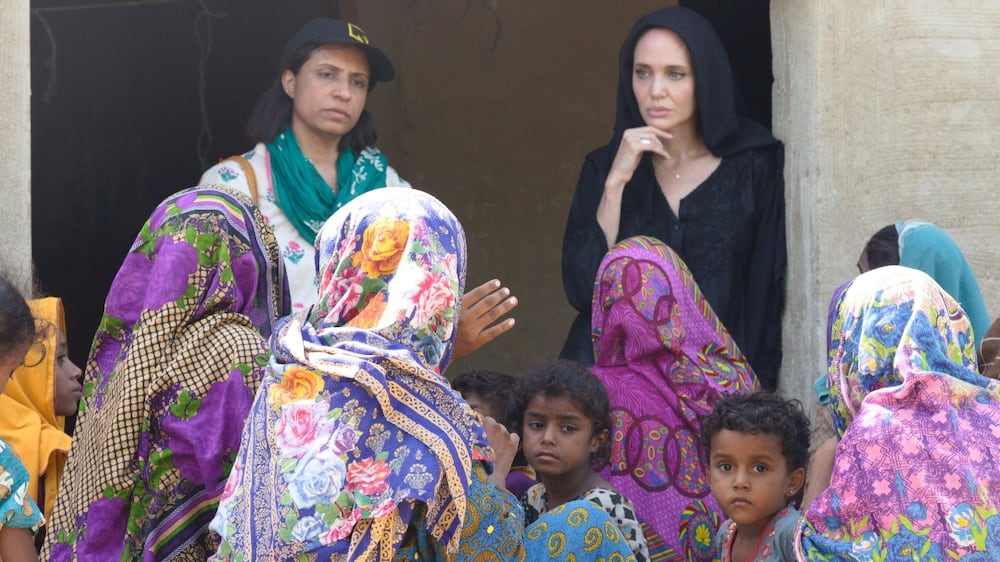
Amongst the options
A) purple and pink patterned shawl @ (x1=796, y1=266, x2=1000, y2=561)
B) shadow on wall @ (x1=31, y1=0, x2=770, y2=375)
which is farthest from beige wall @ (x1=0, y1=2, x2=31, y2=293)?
shadow on wall @ (x1=31, y1=0, x2=770, y2=375)

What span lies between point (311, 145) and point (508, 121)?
1956mm

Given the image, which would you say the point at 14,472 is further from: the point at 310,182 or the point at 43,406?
the point at 310,182

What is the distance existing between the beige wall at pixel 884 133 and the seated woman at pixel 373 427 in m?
1.75

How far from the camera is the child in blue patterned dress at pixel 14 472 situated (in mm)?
3695

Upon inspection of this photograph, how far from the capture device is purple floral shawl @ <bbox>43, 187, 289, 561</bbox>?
4.00 metres

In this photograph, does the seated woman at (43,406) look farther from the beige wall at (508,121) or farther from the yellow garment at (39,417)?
the beige wall at (508,121)

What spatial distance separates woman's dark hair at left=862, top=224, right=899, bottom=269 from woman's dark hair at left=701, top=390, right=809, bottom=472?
2.46ft

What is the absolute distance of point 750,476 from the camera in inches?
161

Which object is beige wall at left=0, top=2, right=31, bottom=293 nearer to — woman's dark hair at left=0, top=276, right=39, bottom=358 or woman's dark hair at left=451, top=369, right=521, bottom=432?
woman's dark hair at left=0, top=276, right=39, bottom=358

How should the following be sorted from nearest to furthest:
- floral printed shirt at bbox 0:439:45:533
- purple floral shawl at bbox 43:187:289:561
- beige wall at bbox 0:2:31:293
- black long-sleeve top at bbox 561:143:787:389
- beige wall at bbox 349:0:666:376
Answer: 1. floral printed shirt at bbox 0:439:45:533
2. purple floral shawl at bbox 43:187:289:561
3. beige wall at bbox 0:2:31:293
4. black long-sleeve top at bbox 561:143:787:389
5. beige wall at bbox 349:0:666:376

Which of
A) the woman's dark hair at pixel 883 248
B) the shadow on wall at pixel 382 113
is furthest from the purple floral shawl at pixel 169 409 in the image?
the shadow on wall at pixel 382 113

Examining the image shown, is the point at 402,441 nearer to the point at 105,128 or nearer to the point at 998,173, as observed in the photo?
the point at 998,173

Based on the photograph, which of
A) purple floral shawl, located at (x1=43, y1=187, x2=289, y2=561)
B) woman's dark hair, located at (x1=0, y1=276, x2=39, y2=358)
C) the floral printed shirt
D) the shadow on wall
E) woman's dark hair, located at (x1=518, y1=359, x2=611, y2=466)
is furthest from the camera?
the shadow on wall

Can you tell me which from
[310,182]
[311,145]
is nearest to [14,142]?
[310,182]
